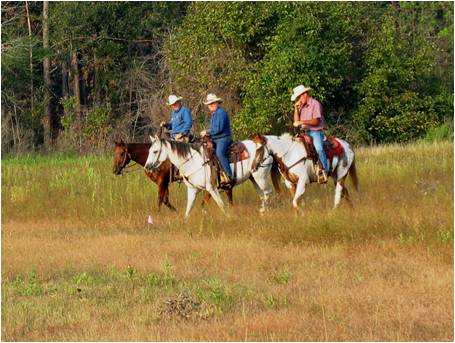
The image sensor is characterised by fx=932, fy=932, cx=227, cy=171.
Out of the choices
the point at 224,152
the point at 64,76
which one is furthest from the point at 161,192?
the point at 64,76

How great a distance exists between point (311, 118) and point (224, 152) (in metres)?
1.56

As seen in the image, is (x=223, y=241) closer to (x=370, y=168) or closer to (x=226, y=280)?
(x=226, y=280)

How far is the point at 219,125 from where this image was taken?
50.6ft

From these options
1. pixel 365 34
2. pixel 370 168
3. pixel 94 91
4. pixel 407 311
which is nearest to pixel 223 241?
pixel 407 311

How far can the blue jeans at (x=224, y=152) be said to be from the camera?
15.4 m

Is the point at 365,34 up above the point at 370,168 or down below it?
above

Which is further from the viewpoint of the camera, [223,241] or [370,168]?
[370,168]

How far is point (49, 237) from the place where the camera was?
13859 mm

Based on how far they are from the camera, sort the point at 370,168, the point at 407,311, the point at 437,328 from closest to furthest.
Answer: the point at 437,328
the point at 407,311
the point at 370,168

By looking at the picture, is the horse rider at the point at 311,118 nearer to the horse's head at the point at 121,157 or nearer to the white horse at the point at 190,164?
the white horse at the point at 190,164

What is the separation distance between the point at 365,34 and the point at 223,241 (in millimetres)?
23078

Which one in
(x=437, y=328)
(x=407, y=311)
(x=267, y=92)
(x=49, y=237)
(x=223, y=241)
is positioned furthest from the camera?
(x=267, y=92)

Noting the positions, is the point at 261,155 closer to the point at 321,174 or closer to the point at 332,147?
the point at 321,174

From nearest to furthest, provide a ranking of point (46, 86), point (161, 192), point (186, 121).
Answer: point (161, 192), point (186, 121), point (46, 86)
